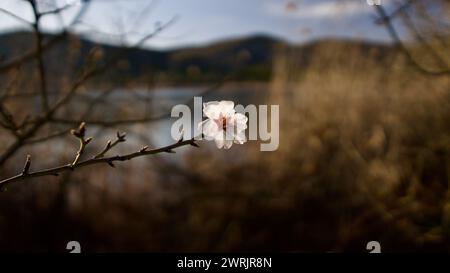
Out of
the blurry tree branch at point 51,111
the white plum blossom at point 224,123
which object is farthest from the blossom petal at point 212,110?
the blurry tree branch at point 51,111

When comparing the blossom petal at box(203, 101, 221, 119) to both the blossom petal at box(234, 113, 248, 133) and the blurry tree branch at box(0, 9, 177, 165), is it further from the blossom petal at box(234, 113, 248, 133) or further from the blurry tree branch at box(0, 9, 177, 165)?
the blurry tree branch at box(0, 9, 177, 165)

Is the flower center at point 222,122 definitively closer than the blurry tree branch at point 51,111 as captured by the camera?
Yes

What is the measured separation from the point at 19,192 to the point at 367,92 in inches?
99.0

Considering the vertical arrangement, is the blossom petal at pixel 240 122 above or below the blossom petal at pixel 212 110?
below

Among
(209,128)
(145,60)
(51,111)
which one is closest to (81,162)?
(209,128)

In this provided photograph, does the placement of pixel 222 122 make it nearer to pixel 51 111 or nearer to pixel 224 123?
pixel 224 123

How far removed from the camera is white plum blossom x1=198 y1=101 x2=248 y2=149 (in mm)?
693

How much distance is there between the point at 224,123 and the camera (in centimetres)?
71

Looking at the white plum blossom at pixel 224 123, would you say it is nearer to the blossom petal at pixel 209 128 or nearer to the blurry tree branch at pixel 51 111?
the blossom petal at pixel 209 128

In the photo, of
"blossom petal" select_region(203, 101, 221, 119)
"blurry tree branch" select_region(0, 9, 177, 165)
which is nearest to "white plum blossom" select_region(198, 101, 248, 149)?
"blossom petal" select_region(203, 101, 221, 119)

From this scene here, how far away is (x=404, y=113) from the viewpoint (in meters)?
3.08

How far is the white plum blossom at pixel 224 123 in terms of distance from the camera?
2.27 ft
